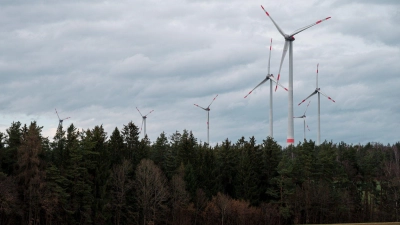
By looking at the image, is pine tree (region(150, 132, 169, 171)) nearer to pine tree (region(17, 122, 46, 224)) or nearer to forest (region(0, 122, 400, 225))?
forest (region(0, 122, 400, 225))

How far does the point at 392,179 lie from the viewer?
140 metres

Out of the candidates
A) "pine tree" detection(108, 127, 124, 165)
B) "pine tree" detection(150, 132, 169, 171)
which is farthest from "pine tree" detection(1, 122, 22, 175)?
"pine tree" detection(150, 132, 169, 171)

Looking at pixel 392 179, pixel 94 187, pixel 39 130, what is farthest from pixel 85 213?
pixel 392 179

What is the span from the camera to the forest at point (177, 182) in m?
104

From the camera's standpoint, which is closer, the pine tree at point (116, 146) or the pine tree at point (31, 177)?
the pine tree at point (31, 177)

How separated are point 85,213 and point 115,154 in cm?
1840

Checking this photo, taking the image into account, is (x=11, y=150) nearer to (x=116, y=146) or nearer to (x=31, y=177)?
(x=31, y=177)

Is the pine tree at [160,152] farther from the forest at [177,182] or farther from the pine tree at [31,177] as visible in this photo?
the pine tree at [31,177]

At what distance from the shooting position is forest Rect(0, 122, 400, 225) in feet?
340

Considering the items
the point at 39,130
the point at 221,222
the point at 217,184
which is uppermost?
the point at 39,130

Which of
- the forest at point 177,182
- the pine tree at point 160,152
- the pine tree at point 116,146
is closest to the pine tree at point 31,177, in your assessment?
the forest at point 177,182

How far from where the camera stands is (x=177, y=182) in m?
118

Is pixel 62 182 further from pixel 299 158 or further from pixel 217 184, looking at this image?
pixel 299 158

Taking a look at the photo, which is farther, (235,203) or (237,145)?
(237,145)
